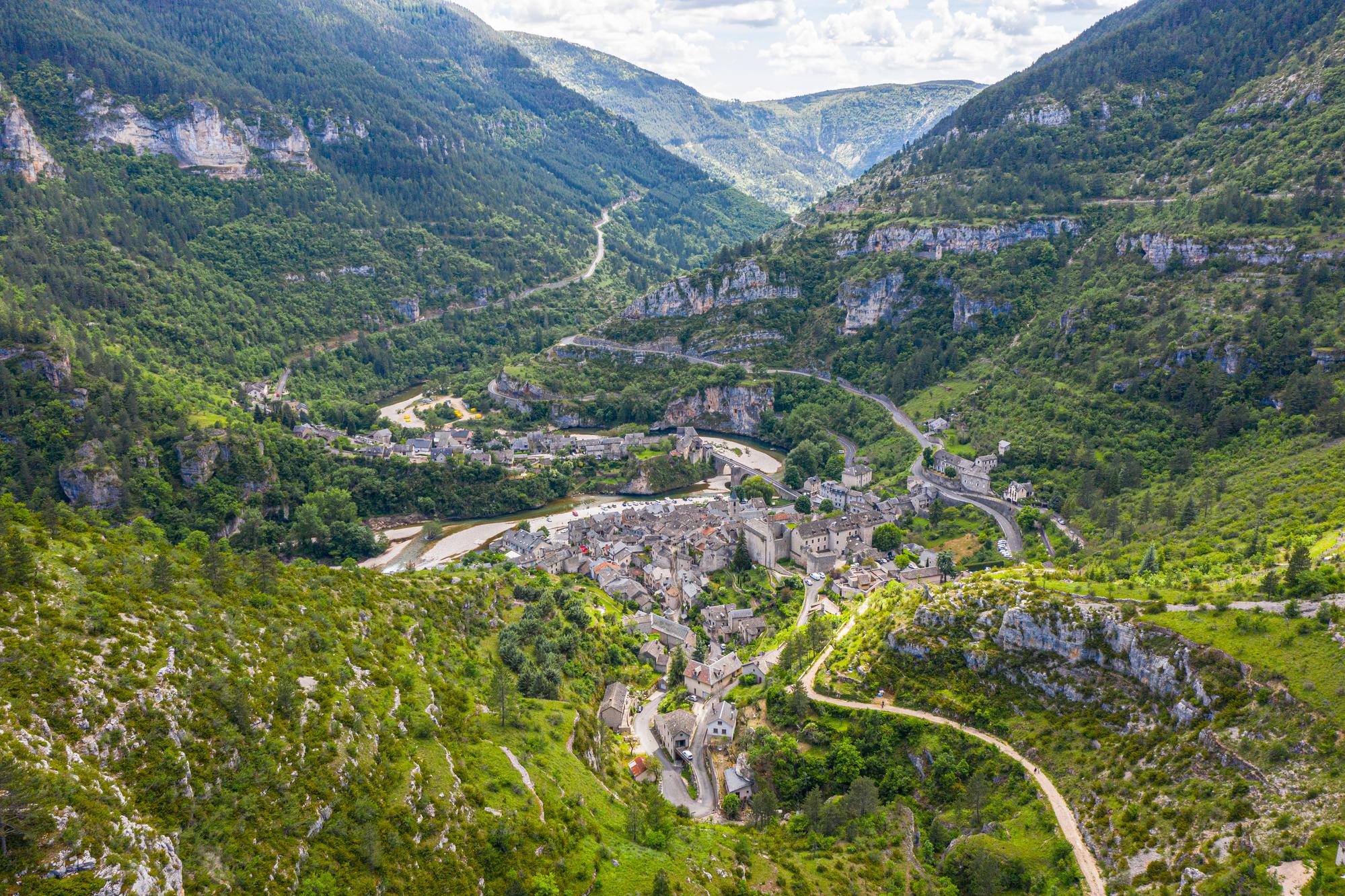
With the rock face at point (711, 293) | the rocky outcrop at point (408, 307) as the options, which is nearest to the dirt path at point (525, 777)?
the rock face at point (711, 293)

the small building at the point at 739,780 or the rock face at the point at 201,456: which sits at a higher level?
the rock face at the point at 201,456

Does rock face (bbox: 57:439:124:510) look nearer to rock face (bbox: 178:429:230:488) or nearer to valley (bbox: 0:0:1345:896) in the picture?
valley (bbox: 0:0:1345:896)

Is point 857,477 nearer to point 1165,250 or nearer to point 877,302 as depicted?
point 877,302

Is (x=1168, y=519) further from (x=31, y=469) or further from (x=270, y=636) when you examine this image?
(x=31, y=469)

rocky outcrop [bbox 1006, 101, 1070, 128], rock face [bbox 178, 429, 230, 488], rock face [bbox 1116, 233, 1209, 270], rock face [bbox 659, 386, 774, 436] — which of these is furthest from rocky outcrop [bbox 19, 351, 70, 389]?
rocky outcrop [bbox 1006, 101, 1070, 128]

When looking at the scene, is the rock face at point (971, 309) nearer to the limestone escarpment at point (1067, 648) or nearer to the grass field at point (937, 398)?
the grass field at point (937, 398)

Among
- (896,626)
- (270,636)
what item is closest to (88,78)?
(270,636)
